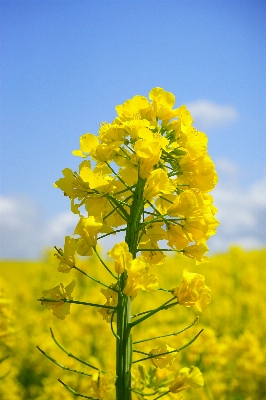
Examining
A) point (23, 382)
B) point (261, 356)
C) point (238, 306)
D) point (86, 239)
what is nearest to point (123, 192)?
point (86, 239)

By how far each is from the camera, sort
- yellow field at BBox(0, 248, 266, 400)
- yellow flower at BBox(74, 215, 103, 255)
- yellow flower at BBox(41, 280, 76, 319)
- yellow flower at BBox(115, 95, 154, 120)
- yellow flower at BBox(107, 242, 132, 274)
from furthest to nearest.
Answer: yellow field at BBox(0, 248, 266, 400) < yellow flower at BBox(115, 95, 154, 120) < yellow flower at BBox(41, 280, 76, 319) < yellow flower at BBox(74, 215, 103, 255) < yellow flower at BBox(107, 242, 132, 274)

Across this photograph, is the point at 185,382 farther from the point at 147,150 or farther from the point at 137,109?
the point at 137,109

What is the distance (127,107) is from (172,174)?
0.38 m

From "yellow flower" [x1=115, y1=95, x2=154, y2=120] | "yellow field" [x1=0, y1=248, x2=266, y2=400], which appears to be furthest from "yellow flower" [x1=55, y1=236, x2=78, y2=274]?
"yellow field" [x1=0, y1=248, x2=266, y2=400]

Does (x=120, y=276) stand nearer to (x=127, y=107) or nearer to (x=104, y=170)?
(x=104, y=170)

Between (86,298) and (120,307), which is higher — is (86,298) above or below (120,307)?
above

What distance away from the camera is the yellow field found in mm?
4224

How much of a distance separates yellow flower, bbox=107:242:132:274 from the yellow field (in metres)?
1.57

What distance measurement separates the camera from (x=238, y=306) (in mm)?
8195

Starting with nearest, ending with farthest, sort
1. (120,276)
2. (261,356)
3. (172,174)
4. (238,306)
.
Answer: (120,276) < (172,174) < (261,356) < (238,306)

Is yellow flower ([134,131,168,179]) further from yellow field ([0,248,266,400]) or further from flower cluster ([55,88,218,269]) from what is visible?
yellow field ([0,248,266,400])

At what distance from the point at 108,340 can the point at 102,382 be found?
434 cm

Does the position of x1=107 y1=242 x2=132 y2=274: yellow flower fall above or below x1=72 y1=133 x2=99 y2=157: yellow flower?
below

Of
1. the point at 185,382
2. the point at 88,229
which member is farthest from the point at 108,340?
the point at 88,229
